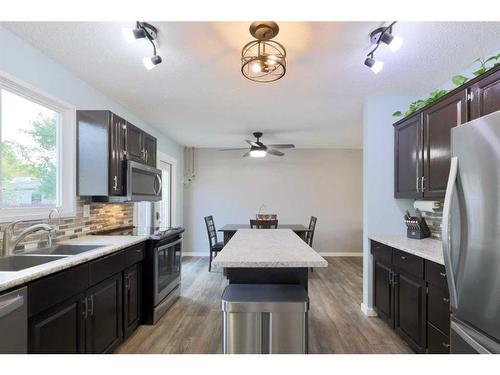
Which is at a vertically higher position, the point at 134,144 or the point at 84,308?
the point at 134,144

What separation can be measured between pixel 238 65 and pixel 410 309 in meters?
2.49

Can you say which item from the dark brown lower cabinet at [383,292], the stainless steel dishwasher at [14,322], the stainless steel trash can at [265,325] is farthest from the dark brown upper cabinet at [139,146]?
the dark brown lower cabinet at [383,292]

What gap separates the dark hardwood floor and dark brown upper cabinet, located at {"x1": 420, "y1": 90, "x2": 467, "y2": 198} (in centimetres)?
142

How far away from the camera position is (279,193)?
6.15 m

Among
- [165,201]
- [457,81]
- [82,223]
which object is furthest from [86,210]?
[457,81]

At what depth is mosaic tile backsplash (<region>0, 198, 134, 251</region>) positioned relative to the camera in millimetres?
2008

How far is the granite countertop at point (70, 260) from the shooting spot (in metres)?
1.28

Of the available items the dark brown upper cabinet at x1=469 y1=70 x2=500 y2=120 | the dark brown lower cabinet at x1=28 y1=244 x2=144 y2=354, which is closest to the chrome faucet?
the dark brown lower cabinet at x1=28 y1=244 x2=144 y2=354

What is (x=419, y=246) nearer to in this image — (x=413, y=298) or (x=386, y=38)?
(x=413, y=298)

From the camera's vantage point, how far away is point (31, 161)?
2.17 metres

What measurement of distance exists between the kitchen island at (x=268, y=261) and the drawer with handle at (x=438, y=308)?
0.92 meters

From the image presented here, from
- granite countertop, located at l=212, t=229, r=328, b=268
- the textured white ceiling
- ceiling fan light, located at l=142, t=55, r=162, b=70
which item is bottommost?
granite countertop, located at l=212, t=229, r=328, b=268

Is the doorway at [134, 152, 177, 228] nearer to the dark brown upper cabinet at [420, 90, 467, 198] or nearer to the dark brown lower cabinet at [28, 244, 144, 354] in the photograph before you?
the dark brown lower cabinet at [28, 244, 144, 354]

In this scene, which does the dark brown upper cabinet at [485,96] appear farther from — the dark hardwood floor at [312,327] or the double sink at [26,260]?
the double sink at [26,260]
